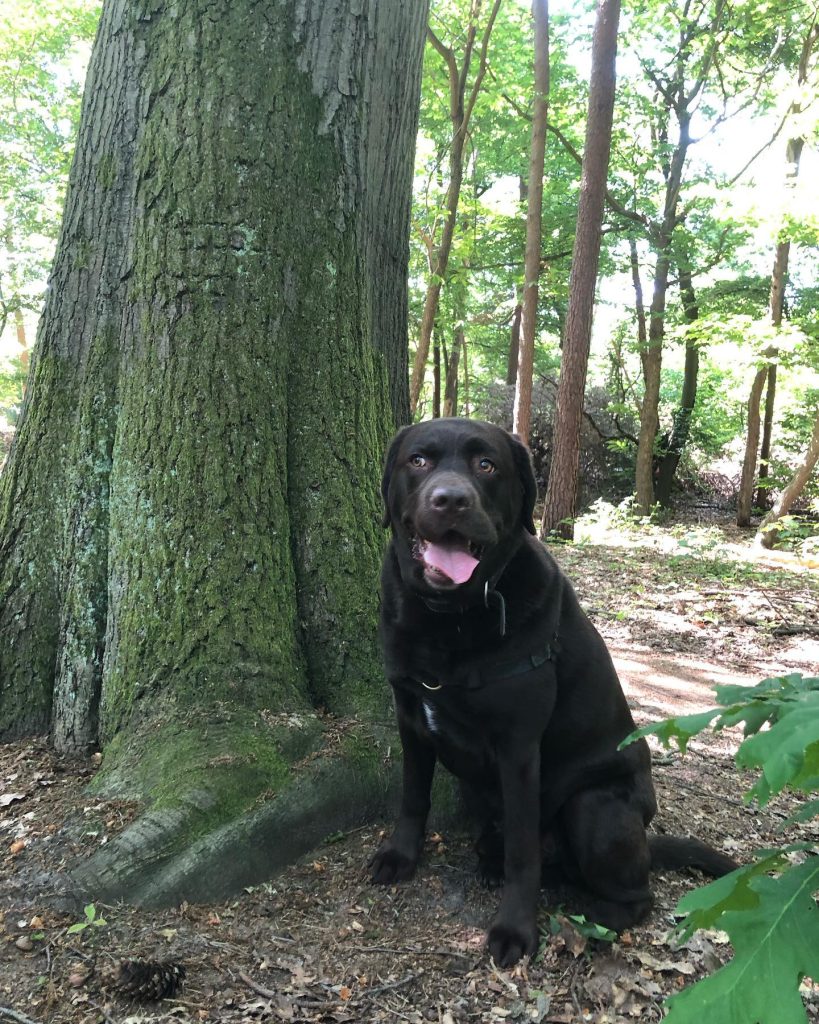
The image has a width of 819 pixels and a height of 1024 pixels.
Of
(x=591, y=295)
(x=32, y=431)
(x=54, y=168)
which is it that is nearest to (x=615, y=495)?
(x=591, y=295)

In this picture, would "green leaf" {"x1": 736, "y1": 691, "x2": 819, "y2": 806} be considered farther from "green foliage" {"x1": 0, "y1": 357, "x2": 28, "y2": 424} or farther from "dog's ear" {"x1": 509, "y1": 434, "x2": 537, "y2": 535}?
"green foliage" {"x1": 0, "y1": 357, "x2": 28, "y2": 424}

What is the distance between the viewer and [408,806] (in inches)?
117

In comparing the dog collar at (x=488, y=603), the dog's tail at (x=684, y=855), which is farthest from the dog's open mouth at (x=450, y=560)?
the dog's tail at (x=684, y=855)

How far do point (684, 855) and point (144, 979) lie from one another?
1974 mm

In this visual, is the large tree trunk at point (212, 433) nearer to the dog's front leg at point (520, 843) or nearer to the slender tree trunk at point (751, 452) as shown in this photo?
the dog's front leg at point (520, 843)

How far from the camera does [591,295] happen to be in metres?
12.1

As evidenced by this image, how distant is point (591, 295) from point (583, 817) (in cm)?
1071

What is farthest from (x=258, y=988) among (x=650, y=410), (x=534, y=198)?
(x=650, y=410)

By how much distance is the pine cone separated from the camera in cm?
212

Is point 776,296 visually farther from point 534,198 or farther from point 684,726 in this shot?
point 684,726

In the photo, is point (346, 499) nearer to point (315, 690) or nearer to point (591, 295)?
point (315, 690)

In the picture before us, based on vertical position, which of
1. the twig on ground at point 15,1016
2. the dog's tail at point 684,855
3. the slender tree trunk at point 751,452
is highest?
the slender tree trunk at point 751,452

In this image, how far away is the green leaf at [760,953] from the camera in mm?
1014

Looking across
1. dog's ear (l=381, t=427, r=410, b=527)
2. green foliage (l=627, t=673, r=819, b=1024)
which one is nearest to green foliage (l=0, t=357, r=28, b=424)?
dog's ear (l=381, t=427, r=410, b=527)
